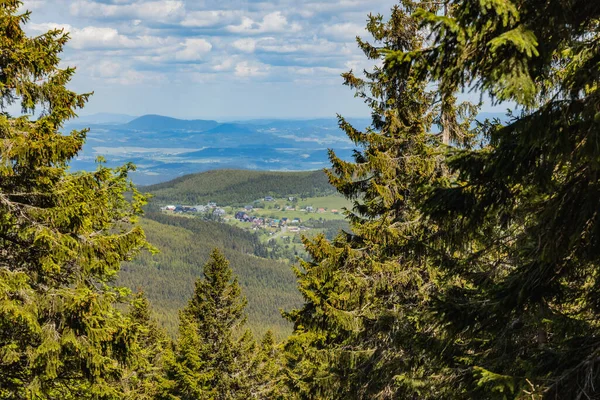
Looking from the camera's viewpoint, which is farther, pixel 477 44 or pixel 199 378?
pixel 199 378

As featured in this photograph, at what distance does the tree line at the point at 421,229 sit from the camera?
12.2ft

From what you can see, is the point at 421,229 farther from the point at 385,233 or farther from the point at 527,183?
the point at 527,183

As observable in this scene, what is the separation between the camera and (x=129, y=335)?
766 cm

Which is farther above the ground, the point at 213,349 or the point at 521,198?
the point at 521,198

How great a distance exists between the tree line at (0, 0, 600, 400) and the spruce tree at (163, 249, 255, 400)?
6518 mm

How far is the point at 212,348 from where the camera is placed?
2175 centimetres

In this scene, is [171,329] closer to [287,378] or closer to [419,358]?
[287,378]

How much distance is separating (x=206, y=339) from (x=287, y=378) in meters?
4.84

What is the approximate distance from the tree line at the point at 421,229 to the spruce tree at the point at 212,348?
6.52 m

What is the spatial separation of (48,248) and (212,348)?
16102 millimetres

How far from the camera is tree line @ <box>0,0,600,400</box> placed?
373 centimetres

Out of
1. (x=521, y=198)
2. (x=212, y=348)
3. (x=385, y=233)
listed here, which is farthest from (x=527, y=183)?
(x=212, y=348)

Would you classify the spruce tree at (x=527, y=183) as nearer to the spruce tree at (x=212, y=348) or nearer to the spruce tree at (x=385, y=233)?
the spruce tree at (x=385, y=233)

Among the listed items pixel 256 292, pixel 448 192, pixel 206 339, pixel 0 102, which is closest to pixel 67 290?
pixel 0 102
